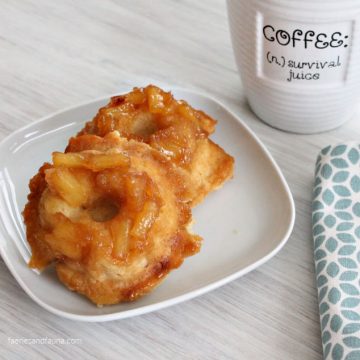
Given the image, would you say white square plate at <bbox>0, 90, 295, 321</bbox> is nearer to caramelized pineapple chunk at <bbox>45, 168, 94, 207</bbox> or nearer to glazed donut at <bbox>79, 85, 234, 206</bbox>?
glazed donut at <bbox>79, 85, 234, 206</bbox>

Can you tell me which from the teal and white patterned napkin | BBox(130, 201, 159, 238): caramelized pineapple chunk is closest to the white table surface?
the teal and white patterned napkin

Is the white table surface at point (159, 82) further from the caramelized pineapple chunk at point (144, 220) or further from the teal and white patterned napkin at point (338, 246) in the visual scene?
the caramelized pineapple chunk at point (144, 220)

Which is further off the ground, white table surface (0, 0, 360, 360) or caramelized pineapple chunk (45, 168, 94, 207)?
caramelized pineapple chunk (45, 168, 94, 207)

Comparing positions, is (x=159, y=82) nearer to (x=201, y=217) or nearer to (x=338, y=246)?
(x=201, y=217)

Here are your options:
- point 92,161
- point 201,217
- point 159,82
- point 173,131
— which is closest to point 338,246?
point 201,217

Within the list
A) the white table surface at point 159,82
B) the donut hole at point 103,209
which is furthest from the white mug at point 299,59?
the donut hole at point 103,209

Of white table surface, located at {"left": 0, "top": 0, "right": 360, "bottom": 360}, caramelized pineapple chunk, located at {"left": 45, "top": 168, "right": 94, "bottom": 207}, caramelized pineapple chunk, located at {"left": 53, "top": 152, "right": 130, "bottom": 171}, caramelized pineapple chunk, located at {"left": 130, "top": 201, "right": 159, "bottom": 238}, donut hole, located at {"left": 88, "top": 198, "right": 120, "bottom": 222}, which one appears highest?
caramelized pineapple chunk, located at {"left": 53, "top": 152, "right": 130, "bottom": 171}
